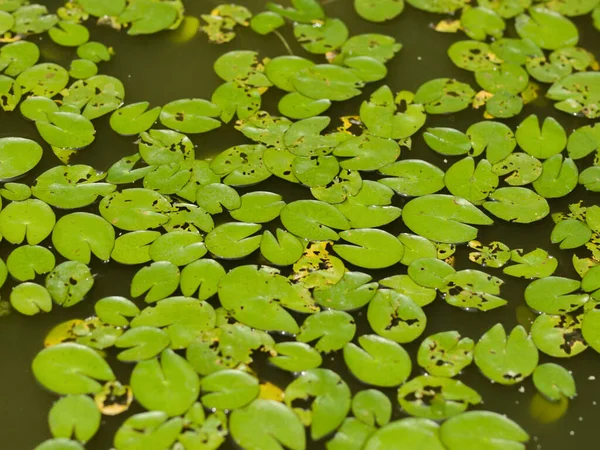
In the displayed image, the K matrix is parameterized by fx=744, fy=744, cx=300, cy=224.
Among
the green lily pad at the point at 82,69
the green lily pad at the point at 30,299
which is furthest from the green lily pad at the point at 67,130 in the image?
the green lily pad at the point at 30,299

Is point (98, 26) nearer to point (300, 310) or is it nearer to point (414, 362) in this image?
point (300, 310)

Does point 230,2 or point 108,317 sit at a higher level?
point 230,2

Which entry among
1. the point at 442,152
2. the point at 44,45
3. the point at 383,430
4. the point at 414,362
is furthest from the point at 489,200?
the point at 44,45

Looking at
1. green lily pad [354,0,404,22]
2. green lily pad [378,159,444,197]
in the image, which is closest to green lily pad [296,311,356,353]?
green lily pad [378,159,444,197]

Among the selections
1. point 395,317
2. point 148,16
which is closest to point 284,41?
point 148,16

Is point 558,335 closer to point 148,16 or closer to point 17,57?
point 148,16

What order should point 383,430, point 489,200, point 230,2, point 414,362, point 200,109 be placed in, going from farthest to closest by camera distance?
point 230,2 < point 200,109 < point 489,200 < point 414,362 < point 383,430

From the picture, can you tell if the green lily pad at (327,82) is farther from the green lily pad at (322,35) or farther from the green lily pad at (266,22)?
the green lily pad at (266,22)

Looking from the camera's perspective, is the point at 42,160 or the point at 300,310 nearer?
the point at 300,310
